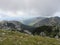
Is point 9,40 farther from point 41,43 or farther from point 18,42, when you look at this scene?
point 41,43

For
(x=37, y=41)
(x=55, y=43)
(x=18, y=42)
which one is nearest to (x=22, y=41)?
(x=18, y=42)

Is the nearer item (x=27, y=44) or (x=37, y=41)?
(x=27, y=44)

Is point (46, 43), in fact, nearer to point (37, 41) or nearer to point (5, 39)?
point (37, 41)

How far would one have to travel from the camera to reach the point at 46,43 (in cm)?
2366

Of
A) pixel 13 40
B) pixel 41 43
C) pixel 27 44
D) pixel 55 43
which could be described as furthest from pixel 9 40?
pixel 55 43

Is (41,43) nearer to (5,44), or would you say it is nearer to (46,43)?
(46,43)

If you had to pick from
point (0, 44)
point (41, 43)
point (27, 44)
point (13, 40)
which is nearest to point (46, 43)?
point (41, 43)

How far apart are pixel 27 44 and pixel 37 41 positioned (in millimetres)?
2273

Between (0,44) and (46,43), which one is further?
(46,43)

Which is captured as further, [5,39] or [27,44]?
[5,39]

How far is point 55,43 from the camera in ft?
79.6

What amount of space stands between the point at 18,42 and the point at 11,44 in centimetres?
102

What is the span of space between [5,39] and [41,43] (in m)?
4.95

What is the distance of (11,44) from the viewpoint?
2206 cm
